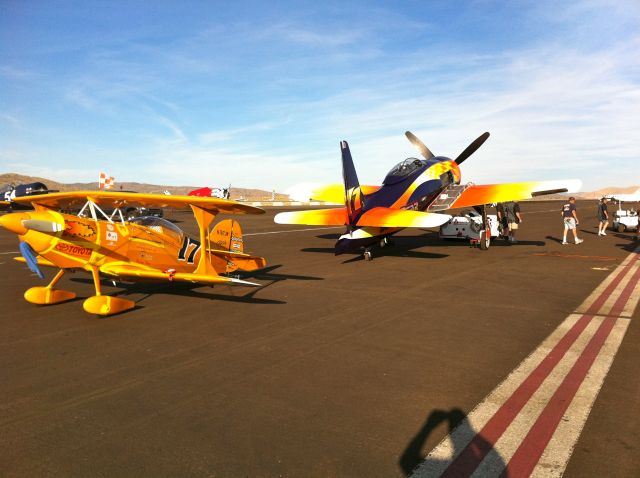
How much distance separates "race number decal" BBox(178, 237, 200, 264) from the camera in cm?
1059

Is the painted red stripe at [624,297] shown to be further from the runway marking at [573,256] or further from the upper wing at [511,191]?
the upper wing at [511,191]

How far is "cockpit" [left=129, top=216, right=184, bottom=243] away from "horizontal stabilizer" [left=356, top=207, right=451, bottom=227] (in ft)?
22.6

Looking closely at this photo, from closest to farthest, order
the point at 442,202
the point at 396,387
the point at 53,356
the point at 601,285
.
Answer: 1. the point at 396,387
2. the point at 53,356
3. the point at 601,285
4. the point at 442,202

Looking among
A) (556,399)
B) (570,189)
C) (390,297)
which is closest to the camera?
(556,399)

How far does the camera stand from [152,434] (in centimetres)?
425

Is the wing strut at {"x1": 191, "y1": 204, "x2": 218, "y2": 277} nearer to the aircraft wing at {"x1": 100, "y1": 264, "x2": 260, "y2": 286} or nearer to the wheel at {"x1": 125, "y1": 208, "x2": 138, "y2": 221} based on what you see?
the aircraft wing at {"x1": 100, "y1": 264, "x2": 260, "y2": 286}

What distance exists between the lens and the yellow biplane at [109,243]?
8344 mm

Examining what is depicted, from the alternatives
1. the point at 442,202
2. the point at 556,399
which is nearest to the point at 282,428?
the point at 556,399

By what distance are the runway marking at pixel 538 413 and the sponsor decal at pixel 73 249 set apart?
303 inches

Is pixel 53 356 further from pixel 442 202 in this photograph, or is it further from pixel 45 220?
pixel 442 202

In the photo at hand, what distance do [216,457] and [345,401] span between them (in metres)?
1.61

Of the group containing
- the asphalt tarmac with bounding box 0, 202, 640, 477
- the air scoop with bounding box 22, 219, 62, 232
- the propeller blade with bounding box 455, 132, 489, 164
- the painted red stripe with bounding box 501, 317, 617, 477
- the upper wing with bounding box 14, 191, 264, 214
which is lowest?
the asphalt tarmac with bounding box 0, 202, 640, 477

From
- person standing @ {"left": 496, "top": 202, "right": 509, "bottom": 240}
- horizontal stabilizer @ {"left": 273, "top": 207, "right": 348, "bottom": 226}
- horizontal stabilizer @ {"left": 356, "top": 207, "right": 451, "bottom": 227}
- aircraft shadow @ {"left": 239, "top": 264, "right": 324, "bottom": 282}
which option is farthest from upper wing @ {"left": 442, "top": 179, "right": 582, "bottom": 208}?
aircraft shadow @ {"left": 239, "top": 264, "right": 324, "bottom": 282}

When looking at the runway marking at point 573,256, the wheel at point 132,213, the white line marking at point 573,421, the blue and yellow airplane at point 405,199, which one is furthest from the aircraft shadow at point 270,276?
the wheel at point 132,213
